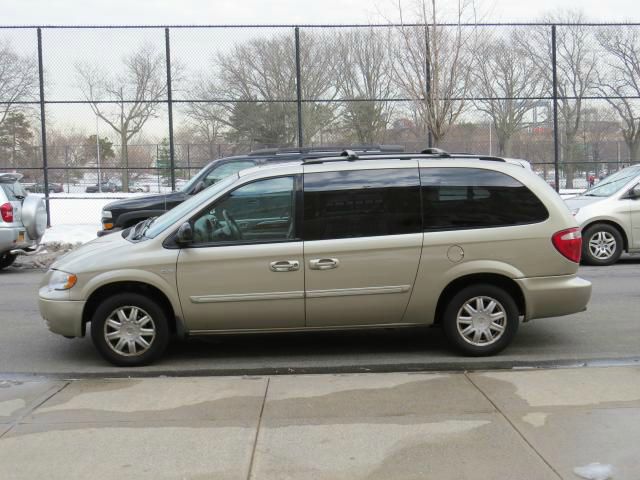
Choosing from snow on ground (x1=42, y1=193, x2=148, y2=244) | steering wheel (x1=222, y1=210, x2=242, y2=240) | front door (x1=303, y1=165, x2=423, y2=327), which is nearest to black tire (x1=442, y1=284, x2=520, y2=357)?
front door (x1=303, y1=165, x2=423, y2=327)

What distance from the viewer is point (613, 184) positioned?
1251 cm

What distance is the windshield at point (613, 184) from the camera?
12172mm

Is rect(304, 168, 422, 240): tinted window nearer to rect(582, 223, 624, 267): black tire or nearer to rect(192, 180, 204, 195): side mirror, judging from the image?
rect(192, 180, 204, 195): side mirror

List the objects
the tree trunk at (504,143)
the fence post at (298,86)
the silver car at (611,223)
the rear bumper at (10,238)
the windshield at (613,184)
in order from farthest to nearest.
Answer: the tree trunk at (504,143) → the fence post at (298,86) → the windshield at (613,184) → the silver car at (611,223) → the rear bumper at (10,238)

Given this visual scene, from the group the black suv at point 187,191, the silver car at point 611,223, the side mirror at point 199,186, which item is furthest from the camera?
the silver car at point 611,223

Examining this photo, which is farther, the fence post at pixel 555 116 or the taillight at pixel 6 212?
the fence post at pixel 555 116

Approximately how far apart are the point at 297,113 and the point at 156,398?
13.8m

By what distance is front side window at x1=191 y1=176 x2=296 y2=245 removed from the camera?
5973 mm

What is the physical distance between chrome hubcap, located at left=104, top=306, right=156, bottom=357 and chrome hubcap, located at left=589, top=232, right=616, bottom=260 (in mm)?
8525

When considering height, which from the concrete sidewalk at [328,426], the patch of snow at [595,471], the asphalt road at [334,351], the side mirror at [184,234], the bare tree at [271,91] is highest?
the bare tree at [271,91]

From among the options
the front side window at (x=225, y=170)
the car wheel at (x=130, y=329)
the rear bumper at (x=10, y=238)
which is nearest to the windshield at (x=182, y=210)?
the car wheel at (x=130, y=329)

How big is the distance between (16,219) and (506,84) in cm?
1315

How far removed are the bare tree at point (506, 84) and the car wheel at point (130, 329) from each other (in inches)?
555

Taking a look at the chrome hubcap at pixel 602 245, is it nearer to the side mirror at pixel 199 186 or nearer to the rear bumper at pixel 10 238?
the side mirror at pixel 199 186
